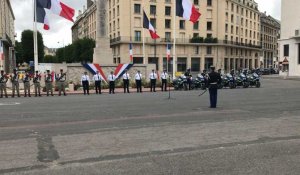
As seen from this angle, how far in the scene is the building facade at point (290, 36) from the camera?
193 feet

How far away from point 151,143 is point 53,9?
20071 millimetres

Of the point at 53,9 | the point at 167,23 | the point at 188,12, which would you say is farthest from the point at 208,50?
the point at 53,9

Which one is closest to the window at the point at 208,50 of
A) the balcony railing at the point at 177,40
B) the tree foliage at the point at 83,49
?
the balcony railing at the point at 177,40

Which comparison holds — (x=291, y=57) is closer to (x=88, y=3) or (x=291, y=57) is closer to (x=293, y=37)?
(x=293, y=37)

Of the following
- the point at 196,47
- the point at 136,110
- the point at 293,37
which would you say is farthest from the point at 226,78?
the point at 196,47

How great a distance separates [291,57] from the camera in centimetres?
5956

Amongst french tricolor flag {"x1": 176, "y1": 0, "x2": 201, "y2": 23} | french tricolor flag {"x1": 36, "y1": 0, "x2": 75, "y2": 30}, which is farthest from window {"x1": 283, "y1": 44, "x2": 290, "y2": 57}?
french tricolor flag {"x1": 36, "y1": 0, "x2": 75, "y2": 30}

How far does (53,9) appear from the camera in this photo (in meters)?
25.8

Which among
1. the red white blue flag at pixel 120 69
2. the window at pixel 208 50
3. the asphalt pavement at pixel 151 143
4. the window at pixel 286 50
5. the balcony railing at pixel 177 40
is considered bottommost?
the asphalt pavement at pixel 151 143

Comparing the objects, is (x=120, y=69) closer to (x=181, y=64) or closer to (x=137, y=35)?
(x=137, y=35)

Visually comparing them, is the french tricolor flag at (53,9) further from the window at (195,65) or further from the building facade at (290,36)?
the window at (195,65)

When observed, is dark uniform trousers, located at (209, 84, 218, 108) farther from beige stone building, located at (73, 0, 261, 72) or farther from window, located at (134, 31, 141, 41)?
window, located at (134, 31, 141, 41)

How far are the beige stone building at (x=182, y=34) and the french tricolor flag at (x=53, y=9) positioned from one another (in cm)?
4248

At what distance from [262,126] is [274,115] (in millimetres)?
2539
